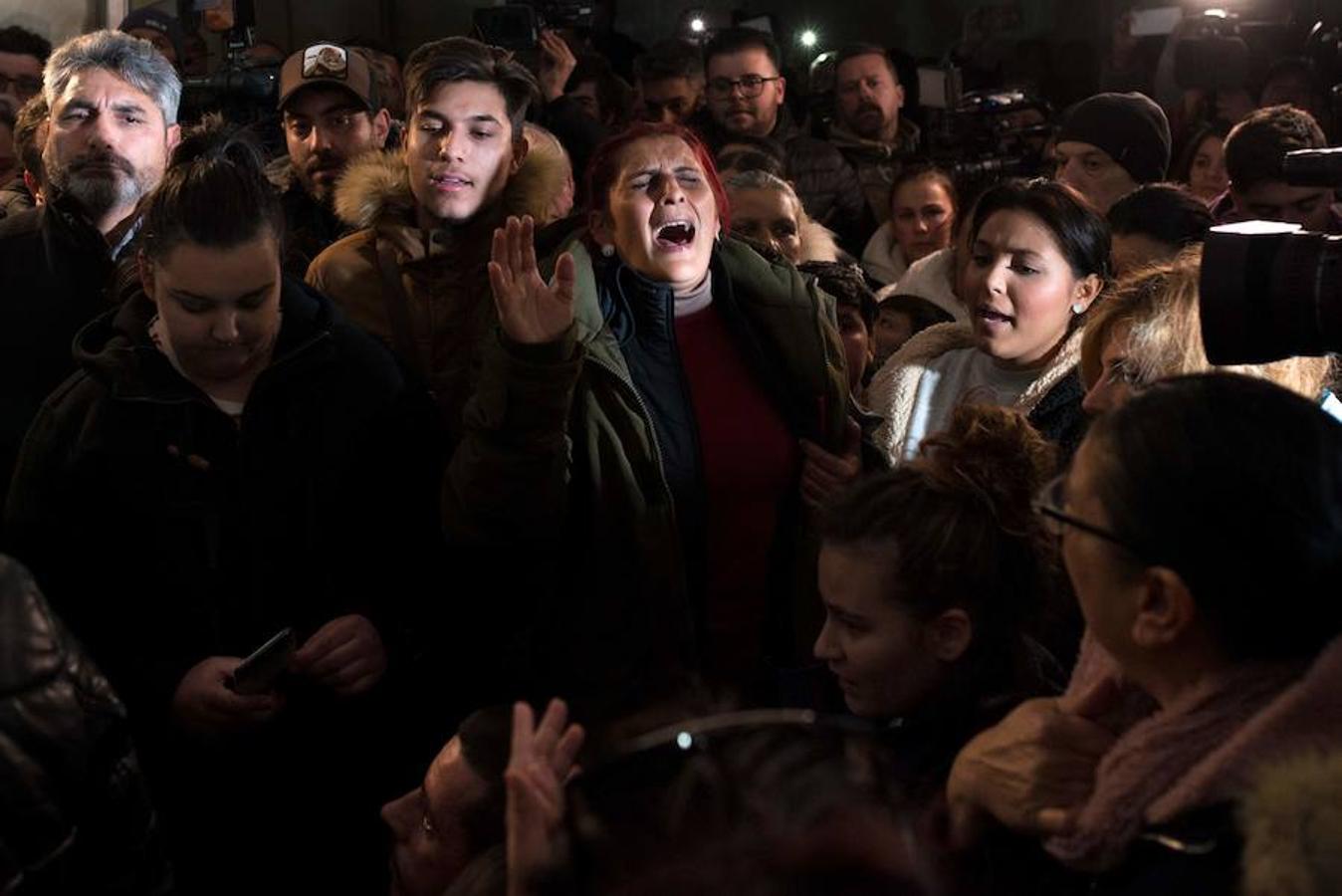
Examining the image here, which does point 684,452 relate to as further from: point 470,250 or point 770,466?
point 470,250

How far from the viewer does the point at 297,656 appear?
2479mm

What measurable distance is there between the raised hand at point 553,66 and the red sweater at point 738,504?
285 cm

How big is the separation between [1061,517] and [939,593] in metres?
0.57

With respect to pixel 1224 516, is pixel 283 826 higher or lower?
lower

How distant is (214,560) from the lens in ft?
8.20

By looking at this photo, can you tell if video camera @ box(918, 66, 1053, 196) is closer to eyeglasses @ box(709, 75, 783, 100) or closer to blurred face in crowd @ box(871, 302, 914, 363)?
eyeglasses @ box(709, 75, 783, 100)

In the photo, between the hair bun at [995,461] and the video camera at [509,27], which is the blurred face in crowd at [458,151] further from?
the video camera at [509,27]

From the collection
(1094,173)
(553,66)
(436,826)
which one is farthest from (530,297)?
(553,66)

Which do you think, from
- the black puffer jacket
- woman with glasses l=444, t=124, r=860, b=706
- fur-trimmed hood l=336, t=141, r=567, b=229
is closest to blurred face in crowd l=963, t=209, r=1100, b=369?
woman with glasses l=444, t=124, r=860, b=706

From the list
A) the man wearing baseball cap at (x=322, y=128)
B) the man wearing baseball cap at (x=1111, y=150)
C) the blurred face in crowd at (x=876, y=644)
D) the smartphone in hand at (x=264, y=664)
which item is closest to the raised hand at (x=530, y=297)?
the smartphone in hand at (x=264, y=664)

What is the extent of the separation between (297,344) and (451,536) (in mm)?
394

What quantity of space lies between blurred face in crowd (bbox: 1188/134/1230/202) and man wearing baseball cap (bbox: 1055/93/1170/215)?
0.75 meters

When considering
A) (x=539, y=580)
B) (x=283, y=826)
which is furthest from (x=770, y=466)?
(x=283, y=826)

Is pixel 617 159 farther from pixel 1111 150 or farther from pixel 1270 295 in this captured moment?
pixel 1111 150
